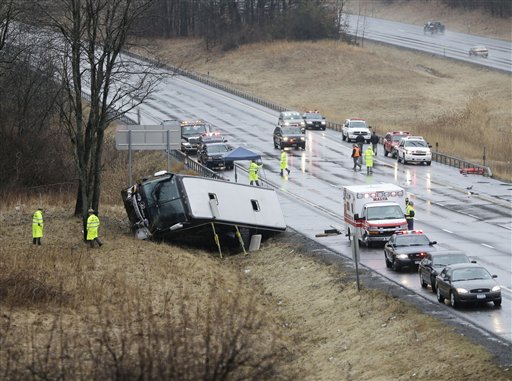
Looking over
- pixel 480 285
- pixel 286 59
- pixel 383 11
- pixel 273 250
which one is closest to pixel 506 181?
pixel 273 250

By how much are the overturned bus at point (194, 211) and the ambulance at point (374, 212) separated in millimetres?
3215

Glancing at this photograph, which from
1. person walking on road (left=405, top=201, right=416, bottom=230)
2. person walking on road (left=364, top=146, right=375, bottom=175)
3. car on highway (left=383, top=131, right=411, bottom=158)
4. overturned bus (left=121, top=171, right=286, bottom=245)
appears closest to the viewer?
overturned bus (left=121, top=171, right=286, bottom=245)

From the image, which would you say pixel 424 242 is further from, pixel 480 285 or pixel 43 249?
pixel 43 249

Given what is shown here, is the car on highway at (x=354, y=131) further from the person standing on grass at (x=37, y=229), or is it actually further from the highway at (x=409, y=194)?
the person standing on grass at (x=37, y=229)

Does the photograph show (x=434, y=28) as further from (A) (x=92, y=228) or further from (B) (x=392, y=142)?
(A) (x=92, y=228)

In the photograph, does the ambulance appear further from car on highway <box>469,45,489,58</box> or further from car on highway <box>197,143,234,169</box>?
car on highway <box>469,45,489,58</box>

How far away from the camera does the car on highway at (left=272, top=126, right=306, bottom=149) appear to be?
250 ft

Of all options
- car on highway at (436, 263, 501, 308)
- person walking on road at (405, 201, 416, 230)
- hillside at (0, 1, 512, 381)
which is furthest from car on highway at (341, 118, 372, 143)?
car on highway at (436, 263, 501, 308)

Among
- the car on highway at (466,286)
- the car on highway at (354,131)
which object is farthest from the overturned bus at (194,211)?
the car on highway at (354,131)

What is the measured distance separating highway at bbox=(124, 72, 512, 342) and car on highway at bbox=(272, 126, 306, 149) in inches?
28.0

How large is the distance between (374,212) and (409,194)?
15.4 m

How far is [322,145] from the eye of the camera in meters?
79.9

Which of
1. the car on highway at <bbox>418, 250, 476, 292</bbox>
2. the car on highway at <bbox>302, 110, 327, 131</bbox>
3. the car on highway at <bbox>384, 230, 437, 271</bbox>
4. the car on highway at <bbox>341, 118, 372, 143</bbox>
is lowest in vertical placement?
the car on highway at <bbox>302, 110, 327, 131</bbox>

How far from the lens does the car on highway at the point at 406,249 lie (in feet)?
122
